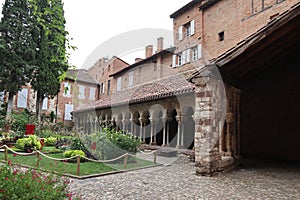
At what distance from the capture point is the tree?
1459 centimetres

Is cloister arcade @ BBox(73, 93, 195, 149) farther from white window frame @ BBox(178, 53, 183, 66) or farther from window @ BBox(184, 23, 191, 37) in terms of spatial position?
window @ BBox(184, 23, 191, 37)

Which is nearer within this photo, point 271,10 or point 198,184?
point 198,184

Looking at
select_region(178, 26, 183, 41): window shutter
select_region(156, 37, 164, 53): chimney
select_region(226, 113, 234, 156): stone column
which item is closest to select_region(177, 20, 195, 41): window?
select_region(178, 26, 183, 41): window shutter

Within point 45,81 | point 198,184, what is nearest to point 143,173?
point 198,184

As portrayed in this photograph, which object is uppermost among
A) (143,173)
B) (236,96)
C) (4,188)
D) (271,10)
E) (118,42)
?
(271,10)

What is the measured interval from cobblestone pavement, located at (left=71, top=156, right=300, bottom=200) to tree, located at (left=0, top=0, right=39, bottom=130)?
478 inches

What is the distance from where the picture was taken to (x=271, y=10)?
1124cm

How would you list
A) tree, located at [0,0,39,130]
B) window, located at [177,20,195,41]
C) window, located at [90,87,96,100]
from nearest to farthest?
tree, located at [0,0,39,130], window, located at [177,20,195,41], window, located at [90,87,96,100]

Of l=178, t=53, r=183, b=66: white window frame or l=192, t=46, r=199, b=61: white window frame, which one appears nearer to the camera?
l=192, t=46, r=199, b=61: white window frame

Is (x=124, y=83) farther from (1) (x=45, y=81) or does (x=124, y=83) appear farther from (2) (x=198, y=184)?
(2) (x=198, y=184)

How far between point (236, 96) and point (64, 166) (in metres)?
5.76

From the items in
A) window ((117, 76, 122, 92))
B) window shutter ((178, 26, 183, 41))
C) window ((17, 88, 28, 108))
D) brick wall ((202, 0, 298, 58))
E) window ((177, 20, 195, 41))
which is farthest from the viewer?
window ((117, 76, 122, 92))

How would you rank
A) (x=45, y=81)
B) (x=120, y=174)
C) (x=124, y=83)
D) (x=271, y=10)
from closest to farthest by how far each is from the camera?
(x=120, y=174)
(x=271, y=10)
(x=45, y=81)
(x=124, y=83)

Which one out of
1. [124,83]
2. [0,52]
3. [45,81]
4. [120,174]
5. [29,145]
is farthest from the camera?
[124,83]
